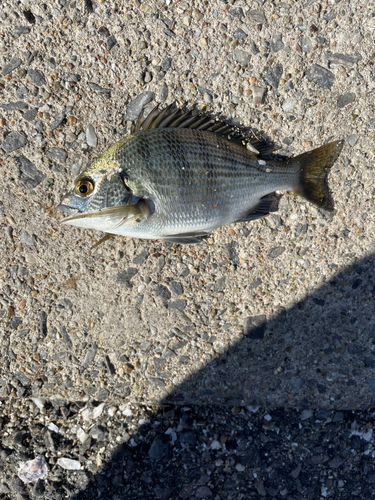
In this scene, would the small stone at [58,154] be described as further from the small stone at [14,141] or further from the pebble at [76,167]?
the small stone at [14,141]

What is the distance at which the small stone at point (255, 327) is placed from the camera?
3.01m

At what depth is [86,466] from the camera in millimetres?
3096

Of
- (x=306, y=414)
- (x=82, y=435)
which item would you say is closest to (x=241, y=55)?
(x=306, y=414)

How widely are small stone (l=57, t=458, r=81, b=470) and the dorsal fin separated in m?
2.77

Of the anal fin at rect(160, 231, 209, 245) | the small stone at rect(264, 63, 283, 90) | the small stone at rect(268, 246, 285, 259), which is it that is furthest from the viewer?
the small stone at rect(268, 246, 285, 259)

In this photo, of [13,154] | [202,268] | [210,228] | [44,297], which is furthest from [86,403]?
[13,154]

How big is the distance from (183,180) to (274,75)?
1.20 m

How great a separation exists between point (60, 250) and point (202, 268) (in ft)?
3.86

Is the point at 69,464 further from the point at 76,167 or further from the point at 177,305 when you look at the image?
the point at 76,167

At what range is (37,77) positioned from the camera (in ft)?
9.50

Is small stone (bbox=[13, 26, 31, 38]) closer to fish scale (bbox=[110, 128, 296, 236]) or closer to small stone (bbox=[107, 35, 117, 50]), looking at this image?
small stone (bbox=[107, 35, 117, 50])

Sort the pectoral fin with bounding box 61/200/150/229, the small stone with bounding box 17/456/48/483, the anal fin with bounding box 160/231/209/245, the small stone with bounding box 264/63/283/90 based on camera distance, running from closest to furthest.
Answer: the pectoral fin with bounding box 61/200/150/229 → the anal fin with bounding box 160/231/209/245 → the small stone with bounding box 264/63/283/90 → the small stone with bounding box 17/456/48/483

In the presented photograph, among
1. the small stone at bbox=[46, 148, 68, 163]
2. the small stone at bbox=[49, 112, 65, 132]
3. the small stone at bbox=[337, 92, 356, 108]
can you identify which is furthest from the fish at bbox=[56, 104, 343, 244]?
the small stone at bbox=[49, 112, 65, 132]

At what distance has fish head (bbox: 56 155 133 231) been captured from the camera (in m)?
2.45
